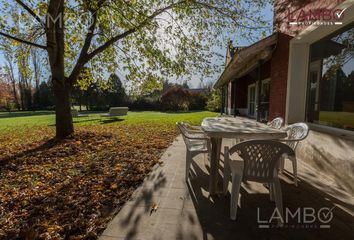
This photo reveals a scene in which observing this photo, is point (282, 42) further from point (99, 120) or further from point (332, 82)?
point (99, 120)

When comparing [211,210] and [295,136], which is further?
[295,136]

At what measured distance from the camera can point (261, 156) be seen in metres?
2.45

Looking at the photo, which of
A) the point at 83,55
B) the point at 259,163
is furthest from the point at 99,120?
the point at 259,163

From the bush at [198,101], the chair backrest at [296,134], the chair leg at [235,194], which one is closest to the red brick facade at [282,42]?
the chair backrest at [296,134]

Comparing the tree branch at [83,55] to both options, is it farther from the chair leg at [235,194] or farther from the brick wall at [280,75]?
the chair leg at [235,194]

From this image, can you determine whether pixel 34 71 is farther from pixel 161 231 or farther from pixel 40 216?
pixel 161 231

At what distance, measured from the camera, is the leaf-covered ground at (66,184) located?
7.80 feet

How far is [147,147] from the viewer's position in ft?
20.1

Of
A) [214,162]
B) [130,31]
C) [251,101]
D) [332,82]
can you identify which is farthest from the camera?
[251,101]

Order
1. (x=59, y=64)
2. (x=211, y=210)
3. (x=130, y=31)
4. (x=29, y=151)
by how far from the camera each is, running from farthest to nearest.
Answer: (x=130, y=31) < (x=59, y=64) < (x=29, y=151) < (x=211, y=210)

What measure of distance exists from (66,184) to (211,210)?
2.35 m

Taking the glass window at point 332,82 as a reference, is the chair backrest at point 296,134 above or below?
below

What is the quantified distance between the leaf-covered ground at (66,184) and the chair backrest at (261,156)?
1.68 metres

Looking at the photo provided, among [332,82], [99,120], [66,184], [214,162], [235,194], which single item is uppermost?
[332,82]
